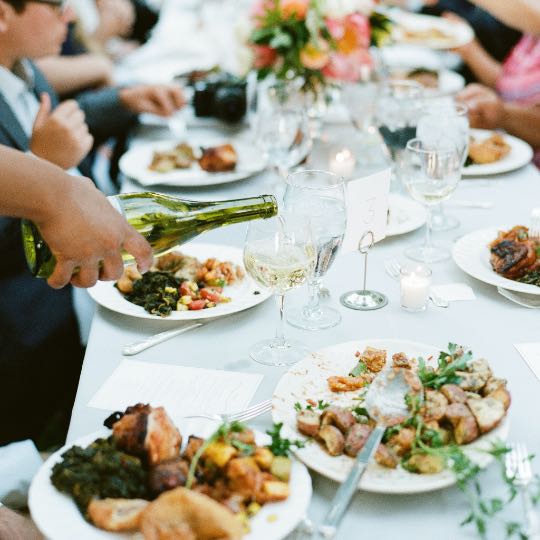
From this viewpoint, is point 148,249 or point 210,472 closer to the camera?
point 210,472

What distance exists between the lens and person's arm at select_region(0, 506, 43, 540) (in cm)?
110

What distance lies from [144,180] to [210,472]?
130 cm

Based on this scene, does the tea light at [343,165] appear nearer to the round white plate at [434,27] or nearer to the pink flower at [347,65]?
the pink flower at [347,65]

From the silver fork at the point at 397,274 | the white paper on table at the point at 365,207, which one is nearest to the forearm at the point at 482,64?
the silver fork at the point at 397,274

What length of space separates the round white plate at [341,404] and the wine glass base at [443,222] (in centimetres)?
64

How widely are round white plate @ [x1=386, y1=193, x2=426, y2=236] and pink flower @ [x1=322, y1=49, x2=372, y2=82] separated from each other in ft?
1.87

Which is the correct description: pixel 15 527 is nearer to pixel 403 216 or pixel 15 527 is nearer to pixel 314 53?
pixel 403 216

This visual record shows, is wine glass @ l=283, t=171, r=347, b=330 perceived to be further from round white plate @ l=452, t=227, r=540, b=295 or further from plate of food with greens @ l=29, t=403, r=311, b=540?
plate of food with greens @ l=29, t=403, r=311, b=540

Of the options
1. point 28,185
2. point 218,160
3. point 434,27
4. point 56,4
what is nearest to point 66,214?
point 28,185

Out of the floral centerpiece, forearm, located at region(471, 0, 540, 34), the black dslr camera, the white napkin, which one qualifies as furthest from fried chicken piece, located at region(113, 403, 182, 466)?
forearm, located at region(471, 0, 540, 34)

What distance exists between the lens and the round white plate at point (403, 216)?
5.62 feet

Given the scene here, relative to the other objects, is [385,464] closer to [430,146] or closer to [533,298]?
[533,298]

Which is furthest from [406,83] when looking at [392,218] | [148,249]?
[148,249]

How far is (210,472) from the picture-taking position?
871mm
